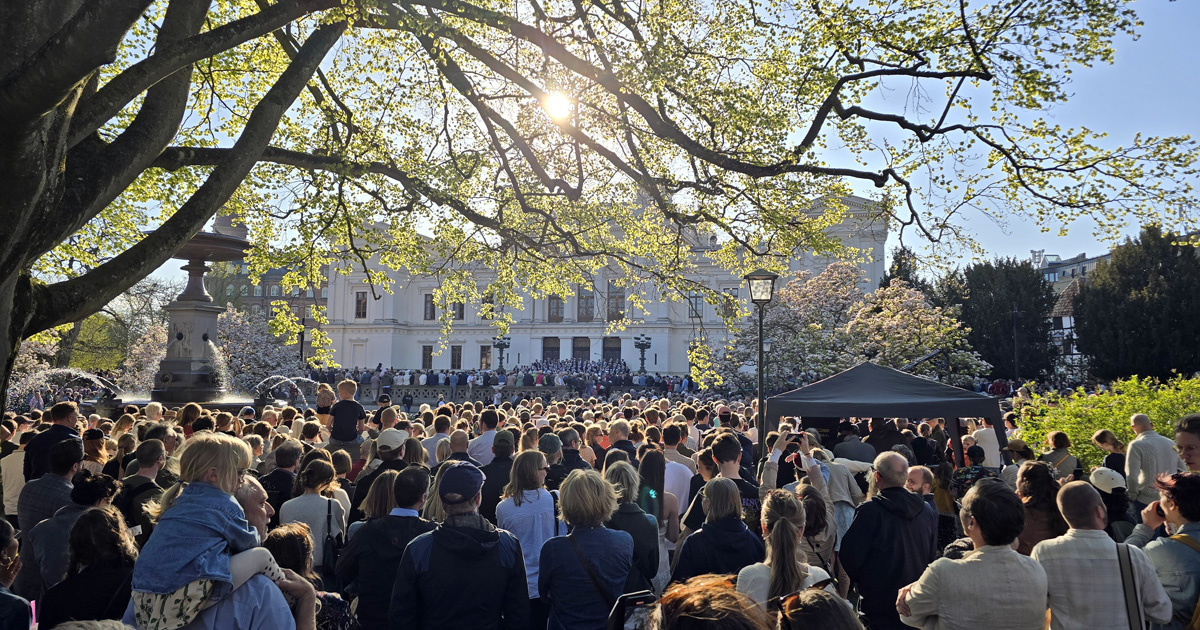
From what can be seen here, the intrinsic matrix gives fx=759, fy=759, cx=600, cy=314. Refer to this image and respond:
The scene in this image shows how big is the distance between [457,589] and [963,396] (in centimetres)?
893

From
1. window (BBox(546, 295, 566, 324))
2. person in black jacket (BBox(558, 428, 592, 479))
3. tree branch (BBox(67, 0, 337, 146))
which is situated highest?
window (BBox(546, 295, 566, 324))

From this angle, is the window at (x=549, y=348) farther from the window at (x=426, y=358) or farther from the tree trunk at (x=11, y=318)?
the tree trunk at (x=11, y=318)

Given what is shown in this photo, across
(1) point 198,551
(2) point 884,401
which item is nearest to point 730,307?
(2) point 884,401

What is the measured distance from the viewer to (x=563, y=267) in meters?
14.7

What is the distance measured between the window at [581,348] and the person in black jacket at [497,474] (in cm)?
6083

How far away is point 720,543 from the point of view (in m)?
4.20

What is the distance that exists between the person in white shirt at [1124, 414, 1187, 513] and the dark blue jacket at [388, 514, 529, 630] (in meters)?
6.44

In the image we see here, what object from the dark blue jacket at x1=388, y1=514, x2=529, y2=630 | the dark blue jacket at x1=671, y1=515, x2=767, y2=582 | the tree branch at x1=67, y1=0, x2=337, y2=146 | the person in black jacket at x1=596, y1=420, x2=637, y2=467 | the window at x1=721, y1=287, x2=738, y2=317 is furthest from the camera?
the window at x1=721, y1=287, x2=738, y2=317

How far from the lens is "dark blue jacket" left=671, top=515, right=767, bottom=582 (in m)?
4.17

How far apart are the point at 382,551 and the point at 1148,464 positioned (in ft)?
23.2

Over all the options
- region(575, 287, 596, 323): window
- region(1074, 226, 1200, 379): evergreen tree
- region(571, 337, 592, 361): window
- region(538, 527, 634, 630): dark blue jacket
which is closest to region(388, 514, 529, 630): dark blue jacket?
region(538, 527, 634, 630): dark blue jacket

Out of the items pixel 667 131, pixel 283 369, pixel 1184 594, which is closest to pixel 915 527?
pixel 1184 594

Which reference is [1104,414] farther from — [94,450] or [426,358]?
[426,358]

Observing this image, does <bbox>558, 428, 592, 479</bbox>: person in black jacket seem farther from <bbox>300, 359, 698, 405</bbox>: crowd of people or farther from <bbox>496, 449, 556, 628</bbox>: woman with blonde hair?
<bbox>300, 359, 698, 405</bbox>: crowd of people
